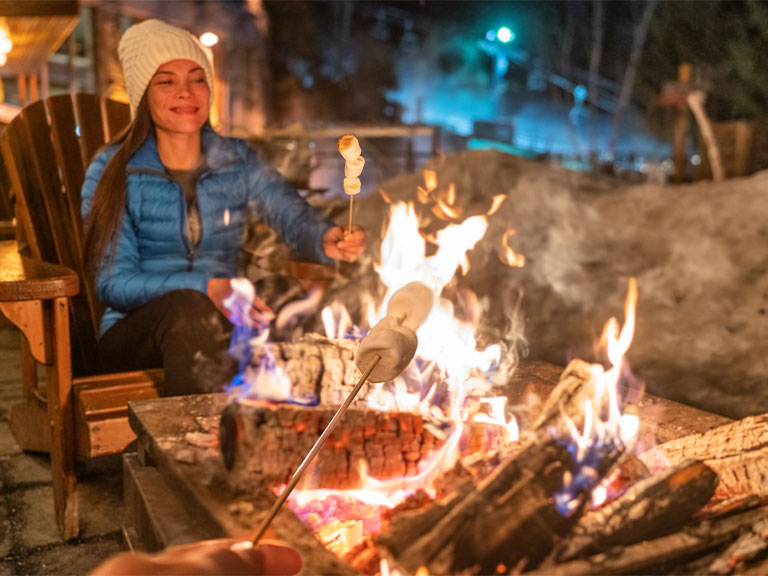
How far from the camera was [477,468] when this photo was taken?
1.92 m

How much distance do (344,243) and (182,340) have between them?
2.79 ft

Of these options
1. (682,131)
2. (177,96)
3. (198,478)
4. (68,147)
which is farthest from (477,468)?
(682,131)

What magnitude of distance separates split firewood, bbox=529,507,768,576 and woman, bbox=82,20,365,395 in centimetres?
168

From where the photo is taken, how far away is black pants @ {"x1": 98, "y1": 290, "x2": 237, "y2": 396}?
8.79 ft

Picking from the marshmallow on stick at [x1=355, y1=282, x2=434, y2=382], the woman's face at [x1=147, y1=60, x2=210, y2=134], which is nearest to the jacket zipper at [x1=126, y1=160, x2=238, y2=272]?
the woman's face at [x1=147, y1=60, x2=210, y2=134]

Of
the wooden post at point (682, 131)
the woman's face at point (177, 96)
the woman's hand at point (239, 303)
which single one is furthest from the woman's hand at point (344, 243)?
the wooden post at point (682, 131)

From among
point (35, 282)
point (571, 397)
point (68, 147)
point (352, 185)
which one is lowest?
point (571, 397)

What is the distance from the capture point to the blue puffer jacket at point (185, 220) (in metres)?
2.96

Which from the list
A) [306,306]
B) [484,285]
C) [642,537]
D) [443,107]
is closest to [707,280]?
[484,285]

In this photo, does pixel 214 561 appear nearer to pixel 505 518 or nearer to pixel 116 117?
pixel 505 518

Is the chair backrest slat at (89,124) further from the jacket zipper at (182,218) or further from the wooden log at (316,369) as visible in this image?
the wooden log at (316,369)

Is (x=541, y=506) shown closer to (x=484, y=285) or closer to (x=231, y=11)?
(x=484, y=285)

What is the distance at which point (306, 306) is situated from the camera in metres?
3.32

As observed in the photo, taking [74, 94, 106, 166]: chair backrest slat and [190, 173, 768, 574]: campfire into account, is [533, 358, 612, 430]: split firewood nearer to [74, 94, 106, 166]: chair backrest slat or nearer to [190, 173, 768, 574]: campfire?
[190, 173, 768, 574]: campfire
